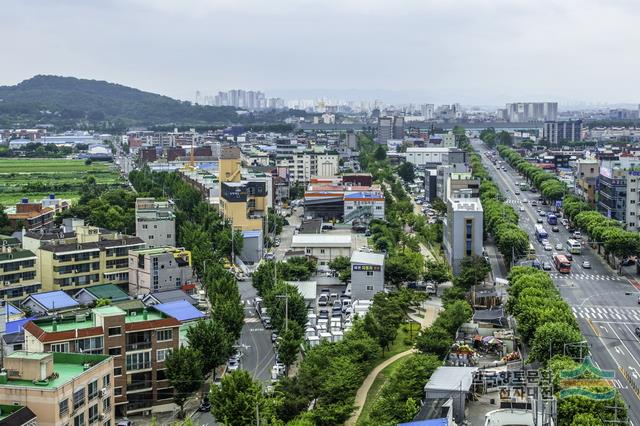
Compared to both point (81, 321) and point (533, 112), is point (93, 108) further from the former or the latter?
point (81, 321)

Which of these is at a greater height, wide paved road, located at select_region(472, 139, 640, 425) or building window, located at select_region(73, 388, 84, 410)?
building window, located at select_region(73, 388, 84, 410)

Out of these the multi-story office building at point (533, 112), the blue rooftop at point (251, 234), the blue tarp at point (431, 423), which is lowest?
the blue tarp at point (431, 423)

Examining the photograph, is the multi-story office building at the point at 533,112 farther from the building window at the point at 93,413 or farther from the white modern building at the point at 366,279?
the building window at the point at 93,413

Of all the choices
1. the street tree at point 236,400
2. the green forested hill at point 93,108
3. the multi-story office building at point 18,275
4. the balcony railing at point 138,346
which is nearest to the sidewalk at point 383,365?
the street tree at point 236,400


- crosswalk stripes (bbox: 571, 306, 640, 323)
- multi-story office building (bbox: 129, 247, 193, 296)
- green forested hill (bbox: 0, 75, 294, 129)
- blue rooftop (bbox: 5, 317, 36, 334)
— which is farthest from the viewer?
green forested hill (bbox: 0, 75, 294, 129)

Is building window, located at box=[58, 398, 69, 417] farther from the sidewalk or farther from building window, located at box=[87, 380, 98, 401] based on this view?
the sidewalk

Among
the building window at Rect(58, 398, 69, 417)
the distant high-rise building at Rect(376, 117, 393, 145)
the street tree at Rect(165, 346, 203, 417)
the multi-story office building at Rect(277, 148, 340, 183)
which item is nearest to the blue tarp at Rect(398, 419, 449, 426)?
the street tree at Rect(165, 346, 203, 417)
